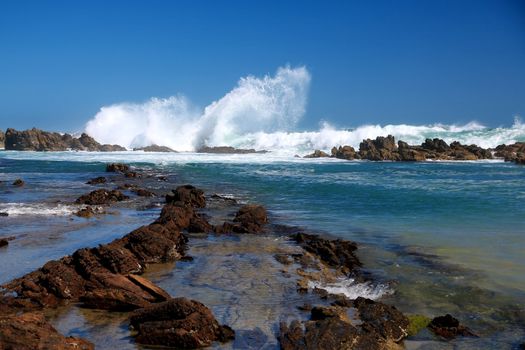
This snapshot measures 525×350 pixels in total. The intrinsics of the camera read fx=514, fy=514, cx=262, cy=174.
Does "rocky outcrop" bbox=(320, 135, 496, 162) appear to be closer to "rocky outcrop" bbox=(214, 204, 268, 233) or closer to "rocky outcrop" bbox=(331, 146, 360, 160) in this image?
"rocky outcrop" bbox=(331, 146, 360, 160)

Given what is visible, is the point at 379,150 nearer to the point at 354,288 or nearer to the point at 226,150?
the point at 226,150

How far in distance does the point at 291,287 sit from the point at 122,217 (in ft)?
26.1

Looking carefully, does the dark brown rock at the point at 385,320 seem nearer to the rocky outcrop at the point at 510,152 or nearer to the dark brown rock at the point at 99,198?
the dark brown rock at the point at 99,198

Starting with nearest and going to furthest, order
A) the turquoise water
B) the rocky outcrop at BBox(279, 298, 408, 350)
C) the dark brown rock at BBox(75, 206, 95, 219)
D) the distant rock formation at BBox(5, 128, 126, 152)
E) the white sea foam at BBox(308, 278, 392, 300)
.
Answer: the rocky outcrop at BBox(279, 298, 408, 350)
the turquoise water
the white sea foam at BBox(308, 278, 392, 300)
the dark brown rock at BBox(75, 206, 95, 219)
the distant rock formation at BBox(5, 128, 126, 152)

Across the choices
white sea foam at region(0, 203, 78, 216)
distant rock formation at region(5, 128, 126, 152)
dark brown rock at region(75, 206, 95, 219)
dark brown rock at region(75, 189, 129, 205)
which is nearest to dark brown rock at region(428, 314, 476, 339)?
dark brown rock at region(75, 206, 95, 219)

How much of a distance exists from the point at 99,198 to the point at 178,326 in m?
13.1

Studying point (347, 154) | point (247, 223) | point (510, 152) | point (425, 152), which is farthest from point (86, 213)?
point (510, 152)

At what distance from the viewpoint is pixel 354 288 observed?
7594 mm

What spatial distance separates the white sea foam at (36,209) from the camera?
46.6 feet

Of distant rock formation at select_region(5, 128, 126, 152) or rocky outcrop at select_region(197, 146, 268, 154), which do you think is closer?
rocky outcrop at select_region(197, 146, 268, 154)

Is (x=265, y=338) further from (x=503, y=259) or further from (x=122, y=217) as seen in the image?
(x=122, y=217)

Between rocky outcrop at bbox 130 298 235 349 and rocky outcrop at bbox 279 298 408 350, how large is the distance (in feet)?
2.34

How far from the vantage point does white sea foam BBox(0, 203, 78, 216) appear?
46.6 feet

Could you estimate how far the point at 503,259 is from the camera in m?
9.13
